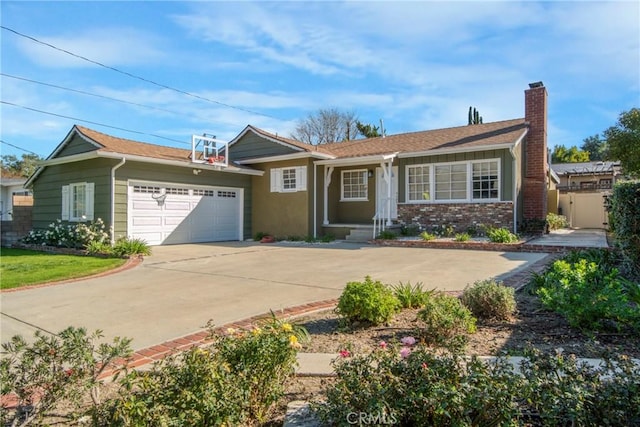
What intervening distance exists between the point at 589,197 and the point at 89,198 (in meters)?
23.7

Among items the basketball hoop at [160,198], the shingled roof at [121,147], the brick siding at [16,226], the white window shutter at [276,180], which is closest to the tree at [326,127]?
the white window shutter at [276,180]

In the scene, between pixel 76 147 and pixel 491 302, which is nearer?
pixel 491 302

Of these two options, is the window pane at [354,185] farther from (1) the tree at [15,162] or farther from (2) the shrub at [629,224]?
(1) the tree at [15,162]

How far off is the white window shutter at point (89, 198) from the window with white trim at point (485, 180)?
1281cm

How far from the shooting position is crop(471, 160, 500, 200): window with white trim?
1363 centimetres

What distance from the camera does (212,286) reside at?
6.74 m

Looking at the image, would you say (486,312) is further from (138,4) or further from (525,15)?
(138,4)

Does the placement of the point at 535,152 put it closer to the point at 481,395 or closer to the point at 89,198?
the point at 481,395

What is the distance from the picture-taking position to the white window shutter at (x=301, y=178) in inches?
605

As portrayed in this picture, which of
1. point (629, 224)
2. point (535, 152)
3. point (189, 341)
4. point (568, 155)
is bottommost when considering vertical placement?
point (189, 341)

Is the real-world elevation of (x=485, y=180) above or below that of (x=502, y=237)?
above

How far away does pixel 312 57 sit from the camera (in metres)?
15.0

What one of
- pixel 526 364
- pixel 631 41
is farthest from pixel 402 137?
pixel 526 364

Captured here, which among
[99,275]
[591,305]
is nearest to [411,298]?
[591,305]
